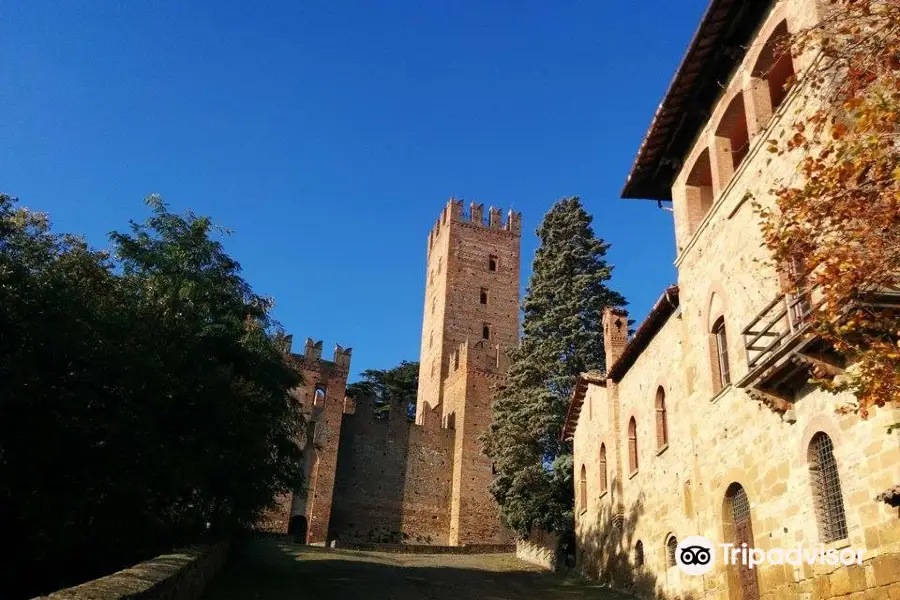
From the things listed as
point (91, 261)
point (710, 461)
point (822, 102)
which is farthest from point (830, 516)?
point (91, 261)

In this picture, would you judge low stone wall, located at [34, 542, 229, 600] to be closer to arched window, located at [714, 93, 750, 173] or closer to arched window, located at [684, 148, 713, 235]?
arched window, located at [714, 93, 750, 173]

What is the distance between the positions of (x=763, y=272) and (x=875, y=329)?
2.84m

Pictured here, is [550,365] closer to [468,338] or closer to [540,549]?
[540,549]

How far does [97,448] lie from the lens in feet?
43.6

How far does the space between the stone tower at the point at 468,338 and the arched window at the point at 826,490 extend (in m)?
31.5

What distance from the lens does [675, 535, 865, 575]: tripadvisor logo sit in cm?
823

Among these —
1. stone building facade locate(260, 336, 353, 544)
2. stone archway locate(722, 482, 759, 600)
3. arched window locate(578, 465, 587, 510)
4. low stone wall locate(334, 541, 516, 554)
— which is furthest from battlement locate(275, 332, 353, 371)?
stone archway locate(722, 482, 759, 600)

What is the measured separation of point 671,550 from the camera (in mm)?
14500

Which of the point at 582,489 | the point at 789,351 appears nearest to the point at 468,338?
the point at 582,489

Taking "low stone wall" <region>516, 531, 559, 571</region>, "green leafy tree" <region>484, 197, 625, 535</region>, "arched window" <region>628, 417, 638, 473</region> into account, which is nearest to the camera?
"arched window" <region>628, 417, 638, 473</region>

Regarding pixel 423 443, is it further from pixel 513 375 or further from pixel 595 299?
pixel 595 299

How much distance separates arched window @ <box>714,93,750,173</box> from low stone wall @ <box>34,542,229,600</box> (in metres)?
10.1

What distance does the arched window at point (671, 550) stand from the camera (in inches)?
564

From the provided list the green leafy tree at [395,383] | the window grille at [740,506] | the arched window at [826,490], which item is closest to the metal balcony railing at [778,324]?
the arched window at [826,490]
